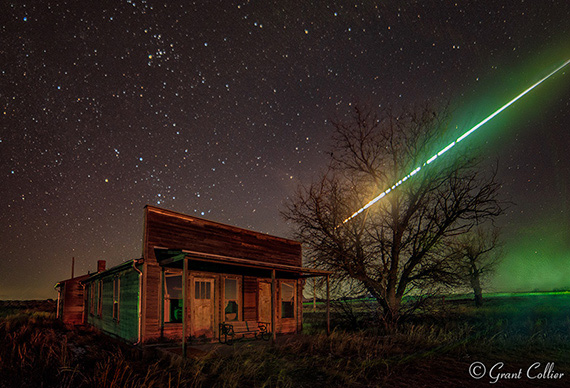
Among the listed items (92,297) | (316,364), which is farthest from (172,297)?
(92,297)

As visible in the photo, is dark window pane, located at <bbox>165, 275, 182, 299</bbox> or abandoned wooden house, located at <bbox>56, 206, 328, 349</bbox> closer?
abandoned wooden house, located at <bbox>56, 206, 328, 349</bbox>

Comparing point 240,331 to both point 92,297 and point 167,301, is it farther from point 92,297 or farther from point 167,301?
point 92,297

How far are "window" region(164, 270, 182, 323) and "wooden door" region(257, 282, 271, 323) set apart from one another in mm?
3659

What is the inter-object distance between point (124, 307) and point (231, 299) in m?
3.91

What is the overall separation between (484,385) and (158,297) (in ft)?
31.4

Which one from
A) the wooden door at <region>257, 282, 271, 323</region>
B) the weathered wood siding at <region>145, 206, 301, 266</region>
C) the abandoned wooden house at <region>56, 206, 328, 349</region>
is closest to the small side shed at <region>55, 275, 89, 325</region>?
the abandoned wooden house at <region>56, 206, 328, 349</region>

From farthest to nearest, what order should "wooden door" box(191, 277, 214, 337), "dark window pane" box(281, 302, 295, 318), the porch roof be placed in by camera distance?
"dark window pane" box(281, 302, 295, 318), "wooden door" box(191, 277, 214, 337), the porch roof

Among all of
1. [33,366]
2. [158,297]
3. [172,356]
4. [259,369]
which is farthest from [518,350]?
[33,366]

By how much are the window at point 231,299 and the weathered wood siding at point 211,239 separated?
43.6 inches

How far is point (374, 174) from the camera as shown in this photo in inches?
734

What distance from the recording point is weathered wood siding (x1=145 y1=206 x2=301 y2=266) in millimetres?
12684

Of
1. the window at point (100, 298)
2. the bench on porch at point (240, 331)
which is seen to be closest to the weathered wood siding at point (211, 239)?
the bench on porch at point (240, 331)

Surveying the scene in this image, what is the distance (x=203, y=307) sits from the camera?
13.3 metres
